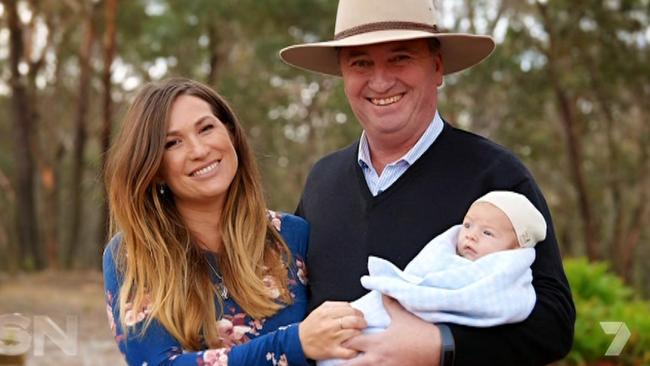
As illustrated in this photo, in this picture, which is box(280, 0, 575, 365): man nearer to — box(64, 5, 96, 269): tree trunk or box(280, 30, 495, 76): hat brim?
box(280, 30, 495, 76): hat brim

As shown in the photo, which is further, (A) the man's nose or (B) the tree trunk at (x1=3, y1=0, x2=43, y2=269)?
(B) the tree trunk at (x1=3, y1=0, x2=43, y2=269)

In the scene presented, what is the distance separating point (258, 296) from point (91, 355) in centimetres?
911

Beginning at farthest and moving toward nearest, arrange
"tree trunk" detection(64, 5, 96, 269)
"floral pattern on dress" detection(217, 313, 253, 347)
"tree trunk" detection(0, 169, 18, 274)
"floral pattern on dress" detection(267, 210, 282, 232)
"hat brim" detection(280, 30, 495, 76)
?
"tree trunk" detection(0, 169, 18, 274) → "tree trunk" detection(64, 5, 96, 269) → "floral pattern on dress" detection(267, 210, 282, 232) → "hat brim" detection(280, 30, 495, 76) → "floral pattern on dress" detection(217, 313, 253, 347)

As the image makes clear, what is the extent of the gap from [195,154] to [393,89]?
2.22 feet

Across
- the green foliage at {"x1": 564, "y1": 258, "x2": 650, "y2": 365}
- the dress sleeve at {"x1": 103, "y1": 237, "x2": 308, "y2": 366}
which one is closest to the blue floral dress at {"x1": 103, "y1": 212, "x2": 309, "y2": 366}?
the dress sleeve at {"x1": 103, "y1": 237, "x2": 308, "y2": 366}

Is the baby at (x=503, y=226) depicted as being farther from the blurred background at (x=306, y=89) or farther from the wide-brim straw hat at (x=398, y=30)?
the blurred background at (x=306, y=89)

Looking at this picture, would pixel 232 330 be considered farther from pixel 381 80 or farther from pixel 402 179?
pixel 381 80

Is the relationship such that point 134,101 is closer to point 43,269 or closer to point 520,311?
point 520,311

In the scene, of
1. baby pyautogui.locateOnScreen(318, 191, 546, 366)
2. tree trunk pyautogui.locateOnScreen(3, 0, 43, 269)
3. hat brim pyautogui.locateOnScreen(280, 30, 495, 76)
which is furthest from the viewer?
tree trunk pyautogui.locateOnScreen(3, 0, 43, 269)

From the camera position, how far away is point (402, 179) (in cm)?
309

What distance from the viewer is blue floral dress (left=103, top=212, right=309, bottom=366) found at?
2.76 metres

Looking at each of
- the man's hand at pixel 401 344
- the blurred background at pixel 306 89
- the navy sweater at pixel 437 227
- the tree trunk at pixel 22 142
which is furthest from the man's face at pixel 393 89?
the tree trunk at pixel 22 142

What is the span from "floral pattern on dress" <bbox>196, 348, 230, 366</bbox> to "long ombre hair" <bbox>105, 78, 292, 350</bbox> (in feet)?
0.33

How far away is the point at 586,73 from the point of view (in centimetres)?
1980
